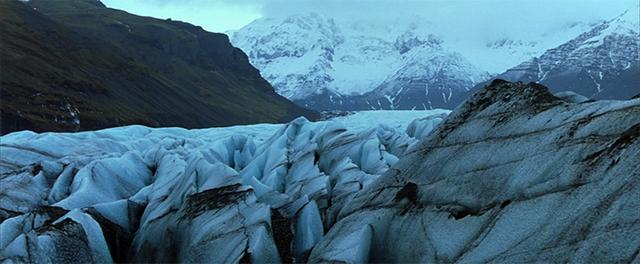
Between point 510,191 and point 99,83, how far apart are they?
122 m

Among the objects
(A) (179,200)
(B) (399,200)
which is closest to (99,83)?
(A) (179,200)

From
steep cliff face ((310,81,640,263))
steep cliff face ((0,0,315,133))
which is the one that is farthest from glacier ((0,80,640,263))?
steep cliff face ((0,0,315,133))

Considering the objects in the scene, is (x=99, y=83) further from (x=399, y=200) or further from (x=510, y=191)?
(x=510, y=191)

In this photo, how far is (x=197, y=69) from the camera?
641 feet

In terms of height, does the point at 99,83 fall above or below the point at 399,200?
below

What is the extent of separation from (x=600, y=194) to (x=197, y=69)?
7555 inches

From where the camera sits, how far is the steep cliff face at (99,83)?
10038 cm

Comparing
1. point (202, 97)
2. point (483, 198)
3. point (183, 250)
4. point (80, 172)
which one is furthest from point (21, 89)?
point (483, 198)

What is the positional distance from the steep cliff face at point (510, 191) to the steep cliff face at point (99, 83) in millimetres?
84106

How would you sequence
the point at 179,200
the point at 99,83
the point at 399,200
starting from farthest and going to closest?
the point at 99,83
the point at 179,200
the point at 399,200

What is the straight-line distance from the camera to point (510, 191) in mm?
11836

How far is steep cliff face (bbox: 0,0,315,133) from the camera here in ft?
329

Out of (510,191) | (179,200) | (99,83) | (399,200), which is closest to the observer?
(510,191)

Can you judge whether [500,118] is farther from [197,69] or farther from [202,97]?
[197,69]
